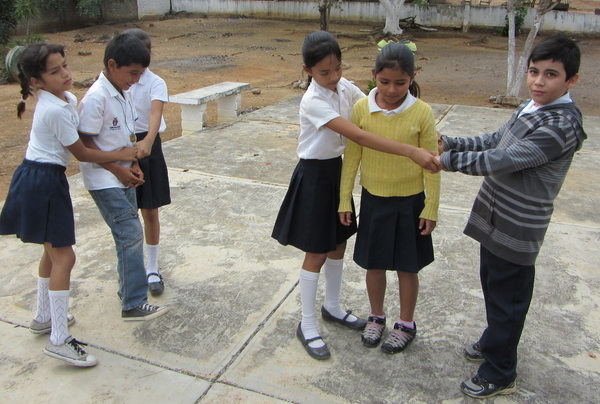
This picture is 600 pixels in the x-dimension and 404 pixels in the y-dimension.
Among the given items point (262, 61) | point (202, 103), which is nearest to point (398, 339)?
point (202, 103)

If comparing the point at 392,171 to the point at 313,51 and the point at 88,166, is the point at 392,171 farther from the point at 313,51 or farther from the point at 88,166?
the point at 88,166

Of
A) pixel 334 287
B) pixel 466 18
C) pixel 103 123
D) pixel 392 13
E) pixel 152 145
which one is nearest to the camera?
pixel 103 123

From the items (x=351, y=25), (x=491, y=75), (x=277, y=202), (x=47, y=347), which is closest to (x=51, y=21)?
(x=351, y=25)

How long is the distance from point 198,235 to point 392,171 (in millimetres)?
1812

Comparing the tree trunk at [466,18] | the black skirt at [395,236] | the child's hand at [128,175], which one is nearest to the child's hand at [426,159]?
the black skirt at [395,236]

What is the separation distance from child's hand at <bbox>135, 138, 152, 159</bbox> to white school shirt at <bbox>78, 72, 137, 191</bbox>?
0.28 ft

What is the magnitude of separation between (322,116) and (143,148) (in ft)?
3.25

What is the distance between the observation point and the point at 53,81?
2.23 meters

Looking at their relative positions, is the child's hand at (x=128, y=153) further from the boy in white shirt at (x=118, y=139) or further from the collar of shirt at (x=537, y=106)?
the collar of shirt at (x=537, y=106)

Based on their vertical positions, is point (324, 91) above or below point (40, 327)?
above

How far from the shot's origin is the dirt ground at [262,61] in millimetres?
9876

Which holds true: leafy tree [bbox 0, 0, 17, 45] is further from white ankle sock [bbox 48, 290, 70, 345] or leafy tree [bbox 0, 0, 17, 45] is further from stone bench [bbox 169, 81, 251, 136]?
white ankle sock [bbox 48, 290, 70, 345]

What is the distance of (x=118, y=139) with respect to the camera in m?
2.51

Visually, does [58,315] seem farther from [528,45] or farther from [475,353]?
[528,45]
